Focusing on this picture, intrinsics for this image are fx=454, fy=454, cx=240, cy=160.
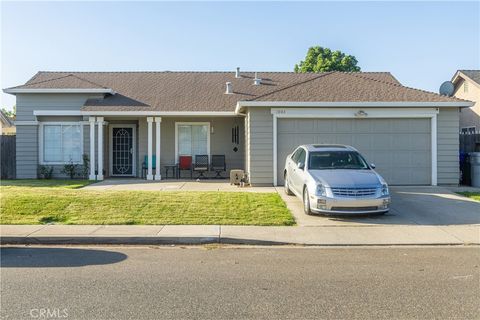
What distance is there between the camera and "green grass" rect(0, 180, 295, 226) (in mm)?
10281

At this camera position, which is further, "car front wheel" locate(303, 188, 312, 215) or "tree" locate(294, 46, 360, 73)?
"tree" locate(294, 46, 360, 73)

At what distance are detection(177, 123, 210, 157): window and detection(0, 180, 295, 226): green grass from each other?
6.65 m

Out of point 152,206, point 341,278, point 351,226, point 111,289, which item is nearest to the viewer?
point 111,289

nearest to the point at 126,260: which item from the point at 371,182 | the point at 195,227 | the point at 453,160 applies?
the point at 195,227

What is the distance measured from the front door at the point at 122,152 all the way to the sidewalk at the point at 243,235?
32.5 feet

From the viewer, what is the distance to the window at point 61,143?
18.6m

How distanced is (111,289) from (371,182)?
6630 mm

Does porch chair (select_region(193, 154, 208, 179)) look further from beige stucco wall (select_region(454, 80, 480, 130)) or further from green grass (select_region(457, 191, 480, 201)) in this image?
beige stucco wall (select_region(454, 80, 480, 130))

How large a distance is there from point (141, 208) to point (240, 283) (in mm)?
5742

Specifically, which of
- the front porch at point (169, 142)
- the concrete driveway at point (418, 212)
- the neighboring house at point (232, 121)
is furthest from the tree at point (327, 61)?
the concrete driveway at point (418, 212)

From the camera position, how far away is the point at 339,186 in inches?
397

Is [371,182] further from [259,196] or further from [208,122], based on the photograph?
[208,122]

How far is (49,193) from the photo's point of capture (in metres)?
12.4

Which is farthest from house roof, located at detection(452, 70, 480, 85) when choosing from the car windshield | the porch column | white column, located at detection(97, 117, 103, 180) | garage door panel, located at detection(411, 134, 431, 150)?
white column, located at detection(97, 117, 103, 180)
